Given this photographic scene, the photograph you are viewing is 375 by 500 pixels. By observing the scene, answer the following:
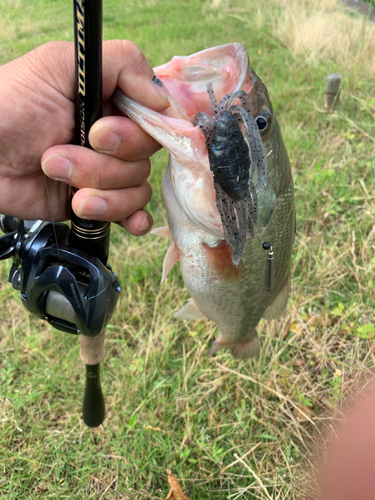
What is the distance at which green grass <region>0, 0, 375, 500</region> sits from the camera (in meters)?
2.09

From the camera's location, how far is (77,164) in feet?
3.98

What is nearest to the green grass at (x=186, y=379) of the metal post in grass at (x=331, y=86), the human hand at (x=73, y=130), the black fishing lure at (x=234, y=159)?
the human hand at (x=73, y=130)

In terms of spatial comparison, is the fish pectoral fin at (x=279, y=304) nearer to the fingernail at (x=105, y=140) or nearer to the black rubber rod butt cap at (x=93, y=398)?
the black rubber rod butt cap at (x=93, y=398)

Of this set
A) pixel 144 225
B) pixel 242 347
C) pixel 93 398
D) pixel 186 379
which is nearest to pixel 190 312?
pixel 242 347

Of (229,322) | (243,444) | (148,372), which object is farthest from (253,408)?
(229,322)

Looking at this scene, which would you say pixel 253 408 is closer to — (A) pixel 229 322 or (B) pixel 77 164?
(A) pixel 229 322

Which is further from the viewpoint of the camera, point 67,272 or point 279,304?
point 279,304

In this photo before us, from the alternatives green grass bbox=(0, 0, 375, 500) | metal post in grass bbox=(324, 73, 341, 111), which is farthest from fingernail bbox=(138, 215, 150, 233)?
metal post in grass bbox=(324, 73, 341, 111)

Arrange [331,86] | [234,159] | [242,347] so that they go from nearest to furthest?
[234,159] < [242,347] < [331,86]

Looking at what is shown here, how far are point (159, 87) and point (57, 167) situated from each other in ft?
1.27

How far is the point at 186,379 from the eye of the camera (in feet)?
7.84

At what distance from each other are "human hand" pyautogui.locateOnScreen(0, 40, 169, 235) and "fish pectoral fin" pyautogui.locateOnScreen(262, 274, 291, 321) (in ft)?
2.41

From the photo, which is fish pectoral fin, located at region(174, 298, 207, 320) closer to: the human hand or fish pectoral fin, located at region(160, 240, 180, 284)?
fish pectoral fin, located at region(160, 240, 180, 284)

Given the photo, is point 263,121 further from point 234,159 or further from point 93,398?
point 93,398
